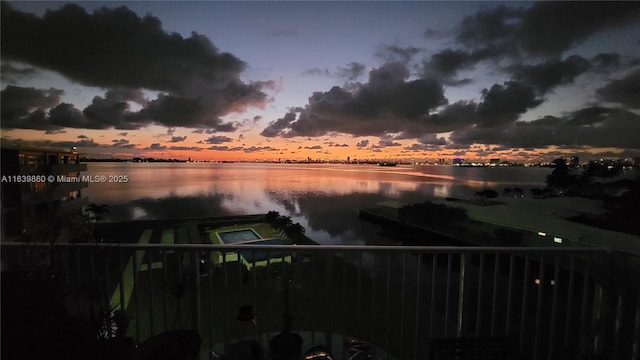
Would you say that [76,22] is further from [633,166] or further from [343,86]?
[633,166]

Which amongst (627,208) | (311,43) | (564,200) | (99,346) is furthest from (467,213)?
(99,346)

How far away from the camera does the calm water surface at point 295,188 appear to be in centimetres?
279

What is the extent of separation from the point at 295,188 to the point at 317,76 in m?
1.41

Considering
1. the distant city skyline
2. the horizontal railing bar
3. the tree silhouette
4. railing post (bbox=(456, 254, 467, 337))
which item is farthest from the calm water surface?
railing post (bbox=(456, 254, 467, 337))

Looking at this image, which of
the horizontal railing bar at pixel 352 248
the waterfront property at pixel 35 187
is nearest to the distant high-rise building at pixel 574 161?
the horizontal railing bar at pixel 352 248

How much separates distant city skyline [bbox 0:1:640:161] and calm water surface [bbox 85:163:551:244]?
260 millimetres

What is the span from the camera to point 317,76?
10.2 feet

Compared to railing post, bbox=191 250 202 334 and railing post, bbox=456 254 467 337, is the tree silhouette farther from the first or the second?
railing post, bbox=456 254 467 337

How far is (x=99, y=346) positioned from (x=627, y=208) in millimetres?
4965

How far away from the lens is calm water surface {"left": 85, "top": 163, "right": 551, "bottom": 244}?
2.79m

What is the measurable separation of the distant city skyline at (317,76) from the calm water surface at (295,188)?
0.26 m

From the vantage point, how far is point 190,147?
3428mm

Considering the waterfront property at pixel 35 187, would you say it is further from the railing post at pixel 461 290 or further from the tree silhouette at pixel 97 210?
the railing post at pixel 461 290

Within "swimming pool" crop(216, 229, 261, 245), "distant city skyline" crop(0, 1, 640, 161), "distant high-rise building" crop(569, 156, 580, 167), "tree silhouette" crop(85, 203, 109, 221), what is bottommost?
"swimming pool" crop(216, 229, 261, 245)
